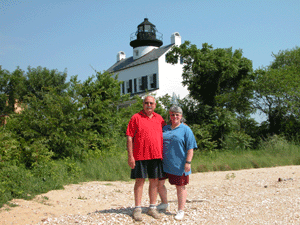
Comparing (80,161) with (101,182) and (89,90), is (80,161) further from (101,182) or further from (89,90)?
(89,90)

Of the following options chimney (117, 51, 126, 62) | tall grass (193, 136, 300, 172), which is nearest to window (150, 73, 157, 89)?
chimney (117, 51, 126, 62)

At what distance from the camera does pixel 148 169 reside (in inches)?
182

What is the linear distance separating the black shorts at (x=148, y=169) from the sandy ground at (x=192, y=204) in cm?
71

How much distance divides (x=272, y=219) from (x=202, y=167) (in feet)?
22.2

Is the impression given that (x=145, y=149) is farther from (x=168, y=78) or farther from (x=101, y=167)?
(x=168, y=78)

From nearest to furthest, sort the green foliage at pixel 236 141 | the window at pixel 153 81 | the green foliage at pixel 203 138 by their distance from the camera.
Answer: the green foliage at pixel 203 138, the green foliage at pixel 236 141, the window at pixel 153 81

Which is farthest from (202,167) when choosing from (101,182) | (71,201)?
(71,201)

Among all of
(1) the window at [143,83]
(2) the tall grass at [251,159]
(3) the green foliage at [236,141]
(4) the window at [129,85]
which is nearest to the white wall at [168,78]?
(1) the window at [143,83]

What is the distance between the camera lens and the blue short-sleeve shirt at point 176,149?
458cm

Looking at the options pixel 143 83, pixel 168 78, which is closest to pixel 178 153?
pixel 168 78

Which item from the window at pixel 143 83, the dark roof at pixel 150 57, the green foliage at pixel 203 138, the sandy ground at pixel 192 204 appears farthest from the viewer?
the window at pixel 143 83

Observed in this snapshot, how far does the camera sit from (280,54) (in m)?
27.7

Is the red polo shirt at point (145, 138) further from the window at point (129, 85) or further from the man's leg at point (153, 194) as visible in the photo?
the window at point (129, 85)

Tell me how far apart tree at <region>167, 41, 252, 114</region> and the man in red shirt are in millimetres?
12970
